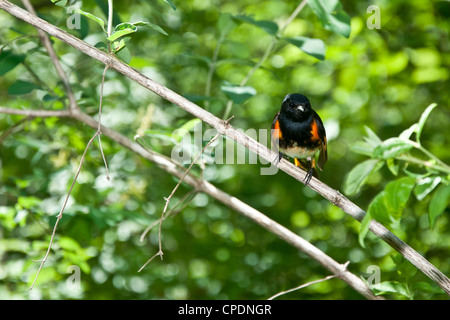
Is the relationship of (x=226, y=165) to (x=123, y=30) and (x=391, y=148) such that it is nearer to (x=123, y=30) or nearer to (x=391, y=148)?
(x=391, y=148)

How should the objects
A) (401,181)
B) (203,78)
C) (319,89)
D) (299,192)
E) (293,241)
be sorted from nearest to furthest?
(401,181) < (293,241) < (299,192) < (319,89) < (203,78)

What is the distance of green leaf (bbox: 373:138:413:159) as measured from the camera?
1.65m

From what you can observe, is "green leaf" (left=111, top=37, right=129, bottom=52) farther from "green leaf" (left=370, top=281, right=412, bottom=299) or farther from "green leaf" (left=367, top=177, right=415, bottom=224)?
"green leaf" (left=370, top=281, right=412, bottom=299)

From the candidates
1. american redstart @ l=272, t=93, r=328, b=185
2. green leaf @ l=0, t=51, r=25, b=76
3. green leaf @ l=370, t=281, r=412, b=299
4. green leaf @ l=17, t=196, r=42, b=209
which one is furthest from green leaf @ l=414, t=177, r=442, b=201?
green leaf @ l=0, t=51, r=25, b=76

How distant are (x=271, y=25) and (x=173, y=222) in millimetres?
2309

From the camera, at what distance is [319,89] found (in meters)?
4.37

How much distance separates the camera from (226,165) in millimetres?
4461

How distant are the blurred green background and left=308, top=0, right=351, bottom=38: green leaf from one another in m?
0.89

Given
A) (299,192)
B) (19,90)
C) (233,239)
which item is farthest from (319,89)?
(19,90)

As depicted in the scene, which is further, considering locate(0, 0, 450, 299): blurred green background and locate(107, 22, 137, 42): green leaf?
locate(0, 0, 450, 299): blurred green background

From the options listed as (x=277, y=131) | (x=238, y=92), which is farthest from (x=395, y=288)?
(x=277, y=131)

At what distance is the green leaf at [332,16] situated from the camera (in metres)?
2.21
